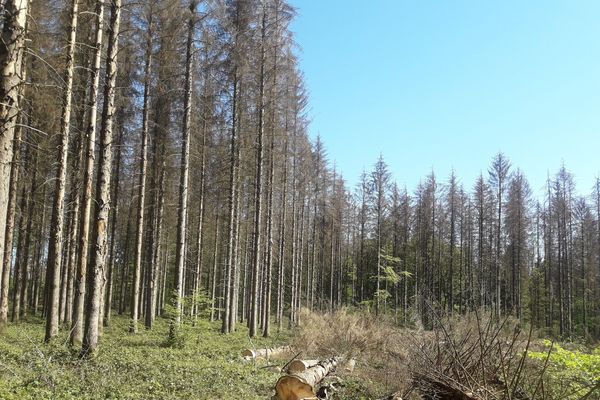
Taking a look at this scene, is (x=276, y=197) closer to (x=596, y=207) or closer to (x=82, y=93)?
(x=82, y=93)

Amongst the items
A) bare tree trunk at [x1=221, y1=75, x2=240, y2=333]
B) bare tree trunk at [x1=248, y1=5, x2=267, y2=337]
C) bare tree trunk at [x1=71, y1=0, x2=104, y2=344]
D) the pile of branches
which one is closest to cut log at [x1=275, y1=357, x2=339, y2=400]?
the pile of branches

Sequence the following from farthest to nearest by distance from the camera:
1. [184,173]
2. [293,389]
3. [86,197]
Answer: [184,173] < [86,197] < [293,389]

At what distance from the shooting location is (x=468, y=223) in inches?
1826

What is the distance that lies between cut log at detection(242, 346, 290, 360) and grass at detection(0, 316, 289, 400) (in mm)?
480

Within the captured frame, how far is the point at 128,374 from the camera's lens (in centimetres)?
851

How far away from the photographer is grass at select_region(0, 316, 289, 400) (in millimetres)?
6840

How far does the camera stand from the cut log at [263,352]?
1349 cm

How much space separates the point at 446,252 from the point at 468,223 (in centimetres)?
570

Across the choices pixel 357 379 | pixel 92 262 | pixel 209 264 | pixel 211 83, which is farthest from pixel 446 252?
pixel 92 262

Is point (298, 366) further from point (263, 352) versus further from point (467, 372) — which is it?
point (467, 372)

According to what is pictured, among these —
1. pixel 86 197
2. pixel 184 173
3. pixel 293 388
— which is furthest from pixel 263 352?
pixel 293 388

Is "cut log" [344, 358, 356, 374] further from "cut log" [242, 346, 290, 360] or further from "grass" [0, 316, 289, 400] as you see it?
"cut log" [242, 346, 290, 360]

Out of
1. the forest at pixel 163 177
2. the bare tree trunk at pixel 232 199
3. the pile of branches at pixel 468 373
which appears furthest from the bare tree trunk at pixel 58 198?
the pile of branches at pixel 468 373

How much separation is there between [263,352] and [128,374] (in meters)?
6.56
